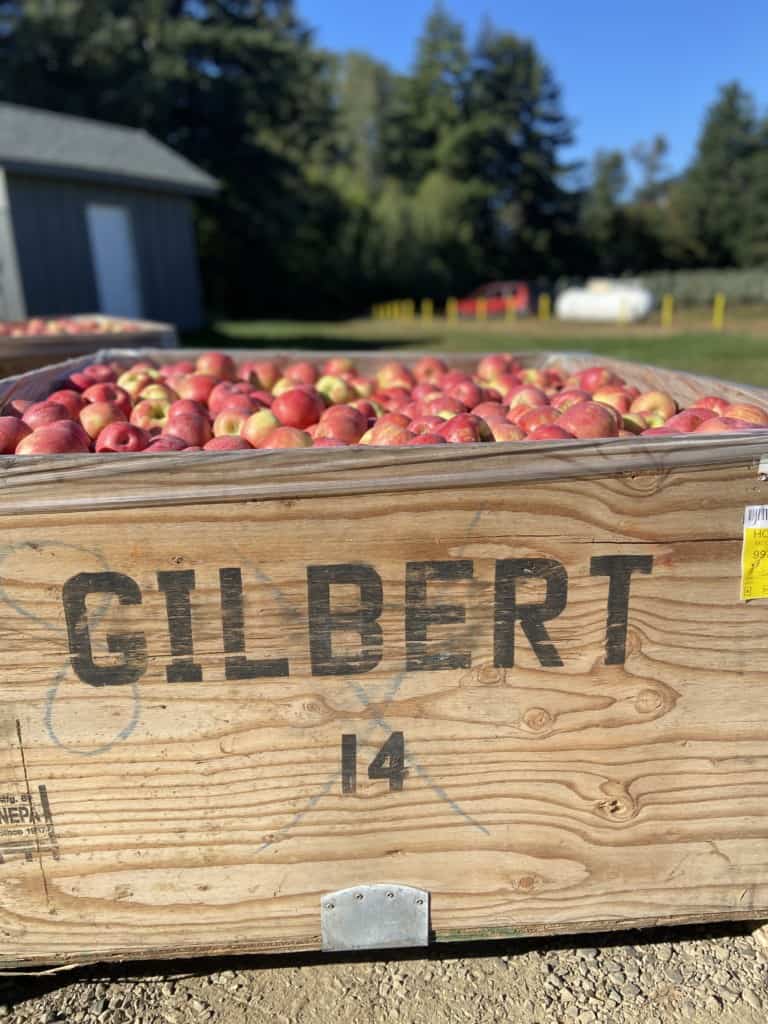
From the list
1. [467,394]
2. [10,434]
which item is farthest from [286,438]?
[467,394]

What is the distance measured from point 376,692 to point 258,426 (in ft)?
3.28

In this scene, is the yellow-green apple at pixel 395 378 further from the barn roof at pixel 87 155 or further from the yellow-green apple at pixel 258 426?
the barn roof at pixel 87 155

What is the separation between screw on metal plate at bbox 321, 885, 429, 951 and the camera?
167cm

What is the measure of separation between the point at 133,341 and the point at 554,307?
36.1m

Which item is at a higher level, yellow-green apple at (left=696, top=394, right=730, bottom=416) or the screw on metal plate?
yellow-green apple at (left=696, top=394, right=730, bottom=416)

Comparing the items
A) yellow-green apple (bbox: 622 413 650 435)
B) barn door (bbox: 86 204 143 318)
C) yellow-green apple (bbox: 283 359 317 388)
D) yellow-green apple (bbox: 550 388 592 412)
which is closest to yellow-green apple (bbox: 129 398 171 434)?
yellow-green apple (bbox: 283 359 317 388)

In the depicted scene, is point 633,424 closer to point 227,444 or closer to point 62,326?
point 227,444

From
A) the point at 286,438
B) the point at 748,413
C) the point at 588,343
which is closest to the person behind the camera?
the point at 748,413

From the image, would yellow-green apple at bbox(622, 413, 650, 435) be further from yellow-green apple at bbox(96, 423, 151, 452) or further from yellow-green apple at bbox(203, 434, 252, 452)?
yellow-green apple at bbox(96, 423, 151, 452)

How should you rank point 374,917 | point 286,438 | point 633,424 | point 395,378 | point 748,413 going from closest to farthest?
point 374,917, point 748,413, point 286,438, point 633,424, point 395,378

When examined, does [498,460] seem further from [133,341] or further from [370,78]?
[370,78]

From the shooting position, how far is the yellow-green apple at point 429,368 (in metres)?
3.35

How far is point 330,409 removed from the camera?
241 cm

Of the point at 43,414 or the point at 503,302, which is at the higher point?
the point at 43,414
